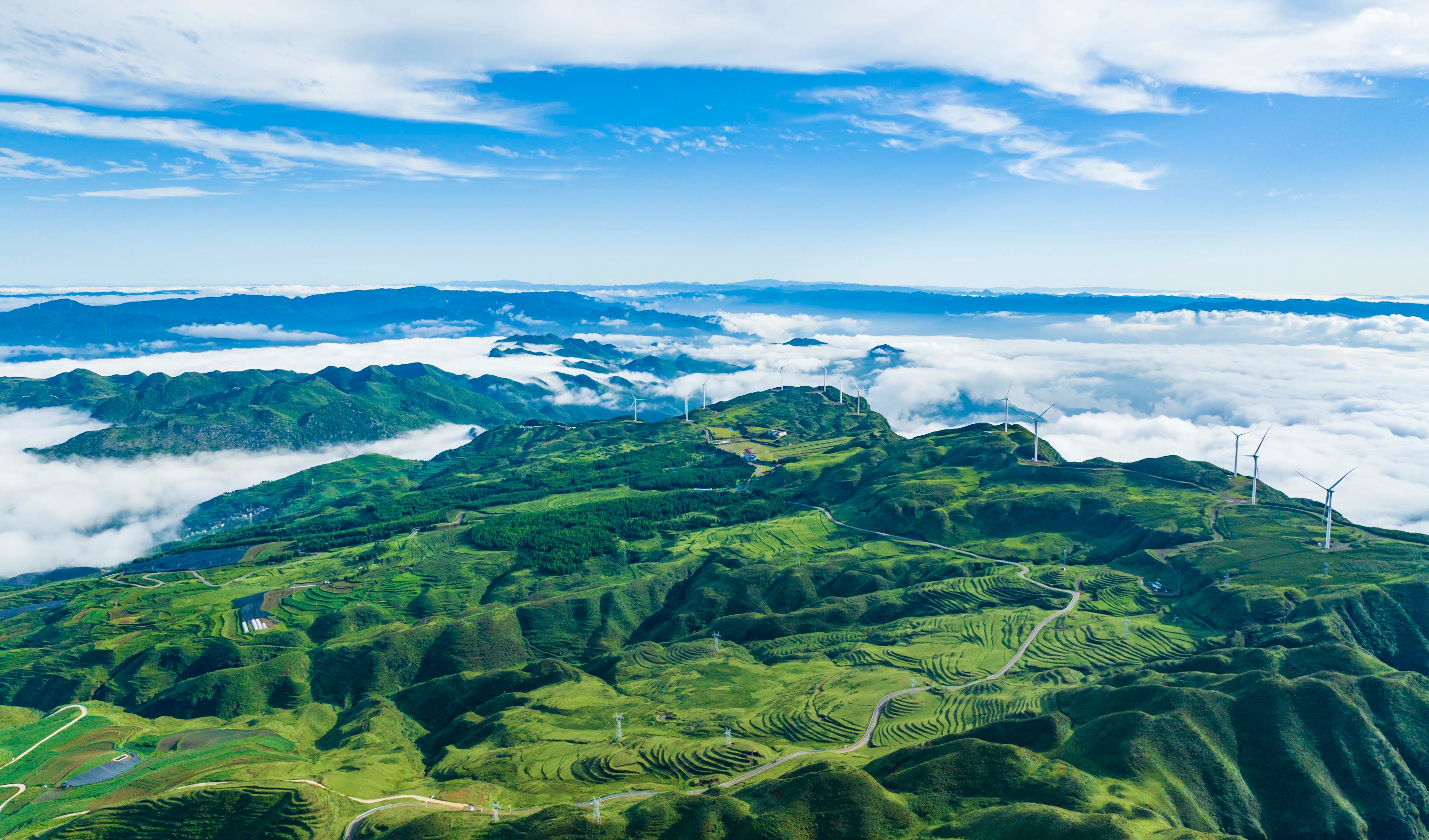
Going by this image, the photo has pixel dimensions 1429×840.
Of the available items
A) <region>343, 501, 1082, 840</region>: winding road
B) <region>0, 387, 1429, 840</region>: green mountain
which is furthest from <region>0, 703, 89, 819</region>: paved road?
<region>343, 501, 1082, 840</region>: winding road

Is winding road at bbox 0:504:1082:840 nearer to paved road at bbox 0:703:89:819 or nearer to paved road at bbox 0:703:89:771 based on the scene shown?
paved road at bbox 0:703:89:819

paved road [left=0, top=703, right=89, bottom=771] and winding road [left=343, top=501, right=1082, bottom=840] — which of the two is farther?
paved road [left=0, top=703, right=89, bottom=771]

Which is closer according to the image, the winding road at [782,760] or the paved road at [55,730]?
the winding road at [782,760]

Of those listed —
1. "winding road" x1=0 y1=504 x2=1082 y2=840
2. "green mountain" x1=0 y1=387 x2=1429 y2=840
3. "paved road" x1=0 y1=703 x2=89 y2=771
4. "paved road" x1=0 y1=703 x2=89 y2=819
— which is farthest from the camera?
"paved road" x1=0 y1=703 x2=89 y2=771

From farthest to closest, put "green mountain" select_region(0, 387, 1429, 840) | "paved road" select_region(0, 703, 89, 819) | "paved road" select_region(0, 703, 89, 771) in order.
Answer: "paved road" select_region(0, 703, 89, 771), "paved road" select_region(0, 703, 89, 819), "green mountain" select_region(0, 387, 1429, 840)

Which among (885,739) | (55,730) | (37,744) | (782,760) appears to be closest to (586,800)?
(782,760)

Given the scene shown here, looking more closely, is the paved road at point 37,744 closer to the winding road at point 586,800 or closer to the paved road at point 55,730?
the paved road at point 55,730

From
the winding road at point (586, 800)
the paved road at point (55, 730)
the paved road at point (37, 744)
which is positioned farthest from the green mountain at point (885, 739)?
the paved road at point (55, 730)

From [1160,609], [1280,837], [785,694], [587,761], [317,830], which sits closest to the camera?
[1280,837]

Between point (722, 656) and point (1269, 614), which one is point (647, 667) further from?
point (1269, 614)

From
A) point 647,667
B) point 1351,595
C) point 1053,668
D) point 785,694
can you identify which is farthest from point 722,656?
point 1351,595

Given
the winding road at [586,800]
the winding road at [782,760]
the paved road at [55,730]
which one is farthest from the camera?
the paved road at [55,730]
